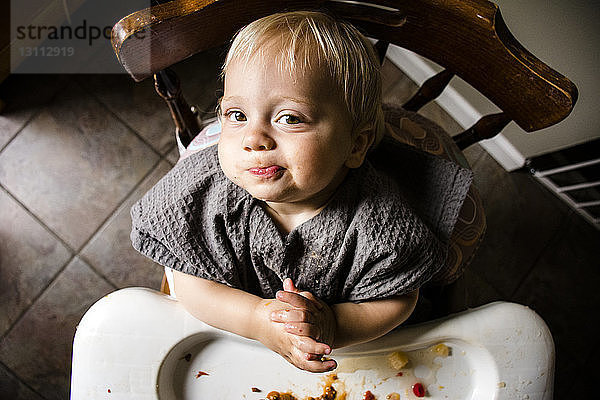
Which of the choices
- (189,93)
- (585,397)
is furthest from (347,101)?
(585,397)

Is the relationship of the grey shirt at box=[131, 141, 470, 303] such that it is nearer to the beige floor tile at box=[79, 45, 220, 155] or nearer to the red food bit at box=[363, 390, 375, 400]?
the red food bit at box=[363, 390, 375, 400]

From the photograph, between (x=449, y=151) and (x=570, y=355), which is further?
(x=570, y=355)

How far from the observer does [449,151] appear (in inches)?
32.3

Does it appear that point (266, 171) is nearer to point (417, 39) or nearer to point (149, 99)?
point (417, 39)

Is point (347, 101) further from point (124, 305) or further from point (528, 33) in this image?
point (528, 33)

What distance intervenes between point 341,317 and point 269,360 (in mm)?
110

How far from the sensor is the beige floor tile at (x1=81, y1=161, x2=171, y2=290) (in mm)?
1240

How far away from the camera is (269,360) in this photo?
69cm

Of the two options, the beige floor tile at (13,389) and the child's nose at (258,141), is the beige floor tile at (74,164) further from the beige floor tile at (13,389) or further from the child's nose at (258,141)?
the child's nose at (258,141)

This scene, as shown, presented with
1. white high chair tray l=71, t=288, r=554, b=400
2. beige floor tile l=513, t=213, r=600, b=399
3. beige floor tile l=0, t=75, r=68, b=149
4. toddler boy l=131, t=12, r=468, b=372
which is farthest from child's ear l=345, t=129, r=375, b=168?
beige floor tile l=0, t=75, r=68, b=149

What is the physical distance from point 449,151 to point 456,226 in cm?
12

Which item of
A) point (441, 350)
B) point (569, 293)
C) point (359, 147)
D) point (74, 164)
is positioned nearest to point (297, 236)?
point (359, 147)

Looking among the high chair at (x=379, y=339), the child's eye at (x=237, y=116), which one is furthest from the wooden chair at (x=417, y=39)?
the child's eye at (x=237, y=116)

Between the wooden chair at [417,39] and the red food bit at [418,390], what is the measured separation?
36 centimetres
